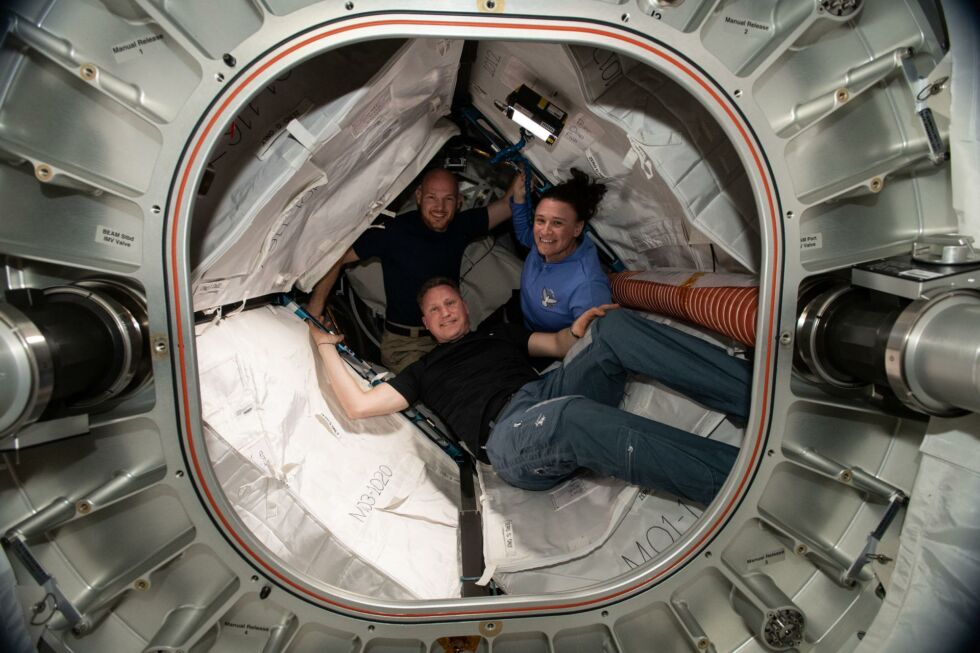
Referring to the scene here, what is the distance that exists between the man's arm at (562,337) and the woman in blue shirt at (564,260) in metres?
0.12

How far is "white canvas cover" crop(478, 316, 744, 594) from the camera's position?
99.7 inches

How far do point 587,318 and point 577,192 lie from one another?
0.70 metres

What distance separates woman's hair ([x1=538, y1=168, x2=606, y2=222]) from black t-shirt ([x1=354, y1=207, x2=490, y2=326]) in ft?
2.50

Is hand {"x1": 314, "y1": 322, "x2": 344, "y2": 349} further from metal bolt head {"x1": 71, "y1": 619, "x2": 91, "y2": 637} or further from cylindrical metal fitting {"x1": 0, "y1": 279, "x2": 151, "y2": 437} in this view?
metal bolt head {"x1": 71, "y1": 619, "x2": 91, "y2": 637}

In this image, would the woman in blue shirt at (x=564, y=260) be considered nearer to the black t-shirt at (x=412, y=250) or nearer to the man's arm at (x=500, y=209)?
the man's arm at (x=500, y=209)

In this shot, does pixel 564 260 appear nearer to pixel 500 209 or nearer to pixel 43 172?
pixel 500 209

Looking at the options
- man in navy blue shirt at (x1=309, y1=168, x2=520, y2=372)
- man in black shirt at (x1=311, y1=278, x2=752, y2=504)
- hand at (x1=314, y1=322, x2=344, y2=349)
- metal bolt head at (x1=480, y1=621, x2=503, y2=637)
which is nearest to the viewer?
metal bolt head at (x1=480, y1=621, x2=503, y2=637)

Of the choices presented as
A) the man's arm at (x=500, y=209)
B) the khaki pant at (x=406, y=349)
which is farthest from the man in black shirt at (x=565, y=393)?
the man's arm at (x=500, y=209)

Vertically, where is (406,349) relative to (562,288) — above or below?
below

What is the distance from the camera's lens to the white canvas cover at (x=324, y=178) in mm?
2240

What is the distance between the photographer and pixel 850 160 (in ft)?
5.89

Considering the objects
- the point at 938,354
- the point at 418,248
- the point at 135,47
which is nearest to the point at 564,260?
the point at 418,248

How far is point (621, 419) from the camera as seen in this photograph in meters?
2.50

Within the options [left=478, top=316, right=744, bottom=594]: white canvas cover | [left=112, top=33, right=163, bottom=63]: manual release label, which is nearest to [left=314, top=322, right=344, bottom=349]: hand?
[left=478, top=316, right=744, bottom=594]: white canvas cover
